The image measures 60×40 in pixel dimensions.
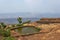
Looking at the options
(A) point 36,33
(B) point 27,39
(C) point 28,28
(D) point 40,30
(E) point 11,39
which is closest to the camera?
(E) point 11,39

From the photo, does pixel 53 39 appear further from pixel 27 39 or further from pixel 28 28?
pixel 28 28

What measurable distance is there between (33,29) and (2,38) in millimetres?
4024

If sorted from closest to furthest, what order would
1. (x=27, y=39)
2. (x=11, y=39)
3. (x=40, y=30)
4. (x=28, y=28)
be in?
(x=11, y=39), (x=27, y=39), (x=40, y=30), (x=28, y=28)

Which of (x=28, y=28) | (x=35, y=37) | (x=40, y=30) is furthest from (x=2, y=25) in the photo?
(x=35, y=37)

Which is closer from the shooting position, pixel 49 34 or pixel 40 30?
pixel 49 34

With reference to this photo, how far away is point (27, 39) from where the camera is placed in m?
15.8

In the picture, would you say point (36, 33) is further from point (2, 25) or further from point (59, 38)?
point (2, 25)

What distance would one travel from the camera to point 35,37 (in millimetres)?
16188

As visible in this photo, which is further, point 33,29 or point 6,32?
point 33,29

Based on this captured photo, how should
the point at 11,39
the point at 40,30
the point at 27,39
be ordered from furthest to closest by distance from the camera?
the point at 40,30
the point at 27,39
the point at 11,39

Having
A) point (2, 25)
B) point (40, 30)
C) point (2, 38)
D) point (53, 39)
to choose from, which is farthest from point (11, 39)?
point (2, 25)

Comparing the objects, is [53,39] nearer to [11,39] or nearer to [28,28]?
[11,39]

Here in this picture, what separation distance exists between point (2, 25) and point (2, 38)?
4470mm

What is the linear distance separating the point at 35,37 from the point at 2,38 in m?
2.22
